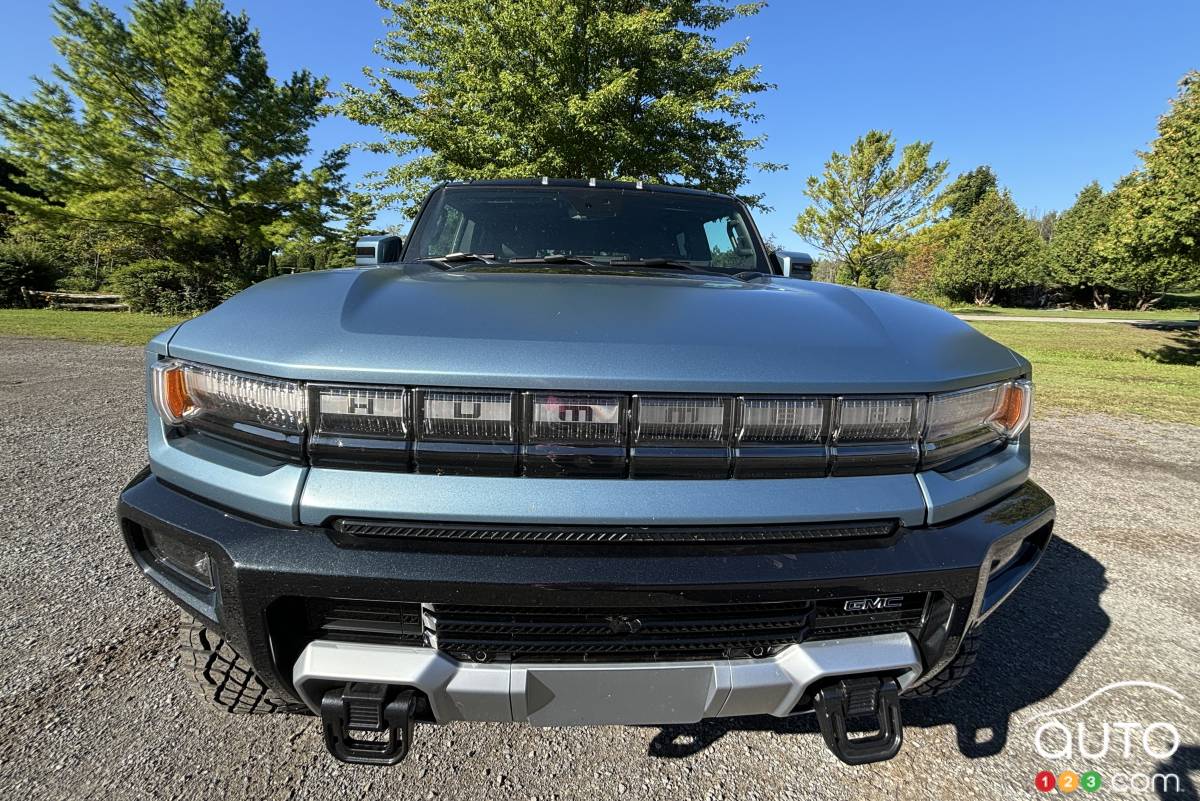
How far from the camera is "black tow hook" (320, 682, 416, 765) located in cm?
120

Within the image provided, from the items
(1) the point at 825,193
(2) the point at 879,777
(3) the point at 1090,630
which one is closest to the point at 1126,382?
(3) the point at 1090,630

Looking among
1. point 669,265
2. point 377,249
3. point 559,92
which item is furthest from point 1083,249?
point 377,249

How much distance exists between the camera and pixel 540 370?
1.19 meters

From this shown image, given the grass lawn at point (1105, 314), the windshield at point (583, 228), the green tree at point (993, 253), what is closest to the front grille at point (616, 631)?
the windshield at point (583, 228)

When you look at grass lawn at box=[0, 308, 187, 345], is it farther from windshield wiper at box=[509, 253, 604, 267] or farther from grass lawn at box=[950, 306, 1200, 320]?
grass lawn at box=[950, 306, 1200, 320]

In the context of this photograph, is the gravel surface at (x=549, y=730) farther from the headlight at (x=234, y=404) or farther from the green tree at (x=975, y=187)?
the green tree at (x=975, y=187)

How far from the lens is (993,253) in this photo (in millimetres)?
39531

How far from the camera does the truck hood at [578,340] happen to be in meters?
1.20

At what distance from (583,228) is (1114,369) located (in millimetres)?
13656

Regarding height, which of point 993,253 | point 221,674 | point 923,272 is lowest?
point 221,674

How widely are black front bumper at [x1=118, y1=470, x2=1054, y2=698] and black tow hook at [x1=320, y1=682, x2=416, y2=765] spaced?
14 cm

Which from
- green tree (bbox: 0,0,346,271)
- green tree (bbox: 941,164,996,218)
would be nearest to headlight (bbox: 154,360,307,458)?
green tree (bbox: 0,0,346,271)

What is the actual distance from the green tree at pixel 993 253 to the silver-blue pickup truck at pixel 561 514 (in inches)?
1798

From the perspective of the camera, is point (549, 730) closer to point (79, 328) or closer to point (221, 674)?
point (221, 674)
